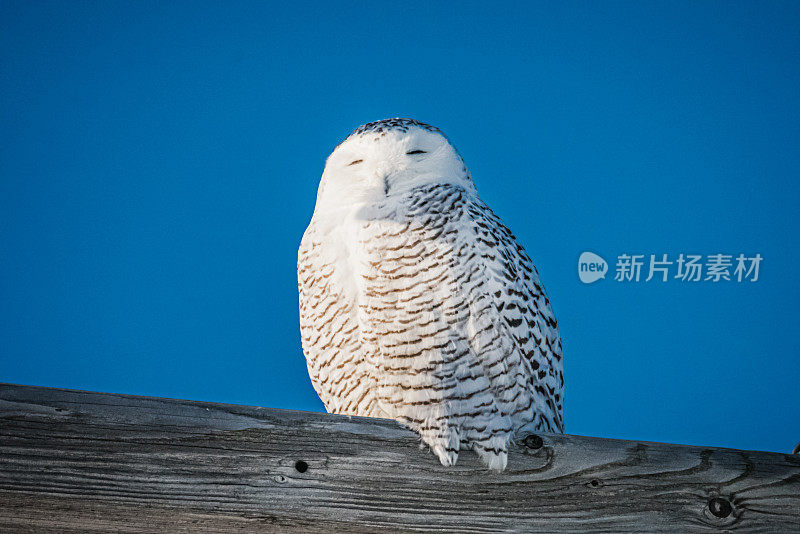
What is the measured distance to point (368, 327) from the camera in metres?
1.17

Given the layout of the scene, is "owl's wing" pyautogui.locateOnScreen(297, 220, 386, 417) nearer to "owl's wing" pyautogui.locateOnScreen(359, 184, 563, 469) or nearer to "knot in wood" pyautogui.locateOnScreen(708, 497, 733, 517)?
"owl's wing" pyautogui.locateOnScreen(359, 184, 563, 469)

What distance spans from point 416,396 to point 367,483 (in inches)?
15.5

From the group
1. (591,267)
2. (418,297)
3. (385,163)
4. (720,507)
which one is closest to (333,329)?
(418,297)

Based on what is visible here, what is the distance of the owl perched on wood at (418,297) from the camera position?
1129 mm

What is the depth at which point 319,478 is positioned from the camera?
2.38ft

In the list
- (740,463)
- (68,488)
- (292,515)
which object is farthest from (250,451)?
(740,463)

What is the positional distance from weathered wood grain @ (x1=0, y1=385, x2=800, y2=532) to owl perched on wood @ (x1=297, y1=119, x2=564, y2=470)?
A: 0.25m

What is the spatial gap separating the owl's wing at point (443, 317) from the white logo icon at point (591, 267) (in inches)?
24.7

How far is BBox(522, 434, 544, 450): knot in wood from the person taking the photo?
80cm

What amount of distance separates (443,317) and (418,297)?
53mm

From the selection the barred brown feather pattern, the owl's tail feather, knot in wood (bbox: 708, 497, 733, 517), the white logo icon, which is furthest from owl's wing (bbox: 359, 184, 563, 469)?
the white logo icon

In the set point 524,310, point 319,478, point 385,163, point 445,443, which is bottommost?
point 319,478

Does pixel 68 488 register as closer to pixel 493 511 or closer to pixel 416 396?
pixel 493 511

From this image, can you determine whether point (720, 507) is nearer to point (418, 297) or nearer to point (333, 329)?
point (418, 297)
